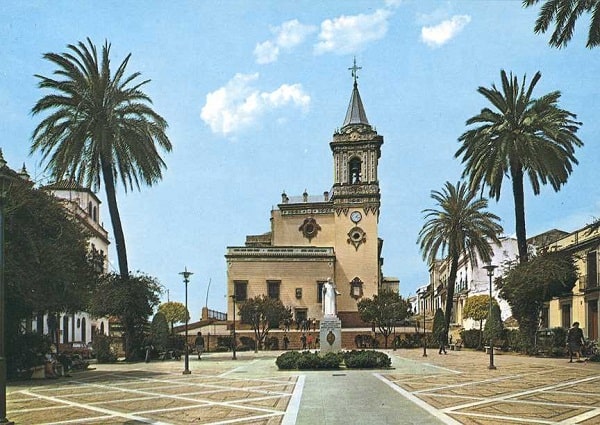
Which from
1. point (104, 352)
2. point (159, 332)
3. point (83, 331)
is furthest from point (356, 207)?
point (104, 352)

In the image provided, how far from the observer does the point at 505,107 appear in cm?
3544

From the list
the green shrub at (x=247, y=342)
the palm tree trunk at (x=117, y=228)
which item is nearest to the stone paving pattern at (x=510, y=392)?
the palm tree trunk at (x=117, y=228)

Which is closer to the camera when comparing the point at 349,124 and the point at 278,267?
the point at 278,267

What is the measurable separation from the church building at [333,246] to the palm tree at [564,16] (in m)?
40.3

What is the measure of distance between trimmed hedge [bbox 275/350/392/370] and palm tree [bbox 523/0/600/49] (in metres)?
12.5

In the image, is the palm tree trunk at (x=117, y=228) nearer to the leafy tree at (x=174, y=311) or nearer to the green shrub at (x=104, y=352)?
the green shrub at (x=104, y=352)

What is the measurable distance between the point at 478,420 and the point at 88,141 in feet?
83.2

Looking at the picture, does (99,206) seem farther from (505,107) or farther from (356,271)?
(505,107)

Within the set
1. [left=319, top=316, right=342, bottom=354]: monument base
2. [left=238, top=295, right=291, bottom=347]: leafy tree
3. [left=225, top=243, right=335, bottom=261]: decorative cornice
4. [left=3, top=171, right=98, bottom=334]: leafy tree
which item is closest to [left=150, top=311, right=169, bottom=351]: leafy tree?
[left=319, top=316, right=342, bottom=354]: monument base

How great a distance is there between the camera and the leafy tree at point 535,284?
108 ft

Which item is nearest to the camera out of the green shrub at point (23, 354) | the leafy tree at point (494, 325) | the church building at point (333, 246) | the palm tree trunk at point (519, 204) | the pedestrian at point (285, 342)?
the green shrub at point (23, 354)

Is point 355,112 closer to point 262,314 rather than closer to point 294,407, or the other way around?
point 262,314

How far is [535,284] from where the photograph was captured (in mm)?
32875

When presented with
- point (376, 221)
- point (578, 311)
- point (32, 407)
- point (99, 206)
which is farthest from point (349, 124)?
point (32, 407)
